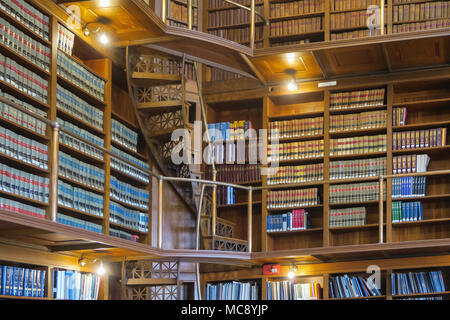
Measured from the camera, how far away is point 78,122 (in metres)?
7.50

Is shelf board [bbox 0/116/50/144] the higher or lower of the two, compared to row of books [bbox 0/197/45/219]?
higher

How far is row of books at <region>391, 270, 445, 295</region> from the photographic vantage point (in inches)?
316

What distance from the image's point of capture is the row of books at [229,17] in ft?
30.6

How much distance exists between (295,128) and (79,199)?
267 centimetres

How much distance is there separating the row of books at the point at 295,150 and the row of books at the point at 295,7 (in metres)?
1.36

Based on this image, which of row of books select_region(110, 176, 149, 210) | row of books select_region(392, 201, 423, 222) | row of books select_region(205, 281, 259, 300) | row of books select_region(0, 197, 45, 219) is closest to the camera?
row of books select_region(0, 197, 45, 219)

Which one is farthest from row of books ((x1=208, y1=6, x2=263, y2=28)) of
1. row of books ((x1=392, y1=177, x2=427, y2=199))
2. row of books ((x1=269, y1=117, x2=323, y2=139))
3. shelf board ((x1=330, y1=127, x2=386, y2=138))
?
row of books ((x1=392, y1=177, x2=427, y2=199))

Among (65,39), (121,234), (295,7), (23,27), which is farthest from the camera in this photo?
(295,7)

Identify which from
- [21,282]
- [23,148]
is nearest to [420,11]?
[23,148]

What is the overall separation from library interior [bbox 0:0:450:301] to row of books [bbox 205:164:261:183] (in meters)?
0.02

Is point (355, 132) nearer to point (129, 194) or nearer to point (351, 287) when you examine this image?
point (351, 287)

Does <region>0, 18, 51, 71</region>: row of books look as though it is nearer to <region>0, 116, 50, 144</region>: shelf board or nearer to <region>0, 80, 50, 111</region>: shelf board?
<region>0, 80, 50, 111</region>: shelf board

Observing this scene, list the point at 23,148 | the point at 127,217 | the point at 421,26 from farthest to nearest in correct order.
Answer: the point at 421,26 < the point at 127,217 < the point at 23,148

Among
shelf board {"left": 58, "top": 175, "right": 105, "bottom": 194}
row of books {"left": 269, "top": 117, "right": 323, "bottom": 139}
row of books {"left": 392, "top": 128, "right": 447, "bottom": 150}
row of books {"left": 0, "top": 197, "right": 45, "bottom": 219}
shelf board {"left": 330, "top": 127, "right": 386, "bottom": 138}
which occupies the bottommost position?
row of books {"left": 0, "top": 197, "right": 45, "bottom": 219}
